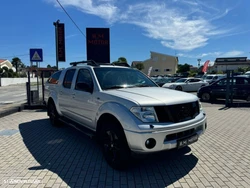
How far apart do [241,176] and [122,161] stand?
6.60 ft

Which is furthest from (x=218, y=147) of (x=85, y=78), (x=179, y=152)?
(x=85, y=78)

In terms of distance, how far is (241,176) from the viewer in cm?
338

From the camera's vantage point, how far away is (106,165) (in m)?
3.84

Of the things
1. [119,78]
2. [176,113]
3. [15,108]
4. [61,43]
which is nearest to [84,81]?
[119,78]

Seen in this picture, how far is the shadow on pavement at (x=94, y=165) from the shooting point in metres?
3.29

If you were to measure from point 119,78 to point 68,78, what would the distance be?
178 centimetres

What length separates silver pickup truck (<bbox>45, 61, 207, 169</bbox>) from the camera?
3.14m

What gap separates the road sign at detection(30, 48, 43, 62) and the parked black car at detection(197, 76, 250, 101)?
33.1 ft

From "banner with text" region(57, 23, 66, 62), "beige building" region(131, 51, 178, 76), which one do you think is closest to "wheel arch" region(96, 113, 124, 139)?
"banner with text" region(57, 23, 66, 62)

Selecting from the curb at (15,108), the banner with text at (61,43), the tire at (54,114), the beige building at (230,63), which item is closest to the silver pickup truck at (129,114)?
the tire at (54,114)

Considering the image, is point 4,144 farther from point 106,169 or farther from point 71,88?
point 106,169

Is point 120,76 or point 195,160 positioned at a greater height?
point 120,76

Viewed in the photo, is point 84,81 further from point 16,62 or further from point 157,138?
point 16,62

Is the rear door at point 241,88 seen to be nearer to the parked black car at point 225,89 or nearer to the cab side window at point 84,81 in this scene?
the parked black car at point 225,89
